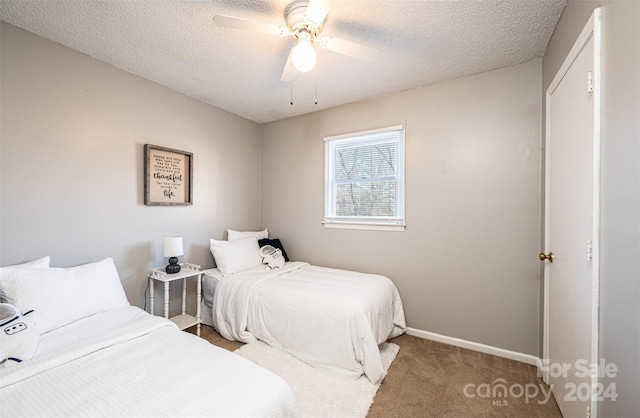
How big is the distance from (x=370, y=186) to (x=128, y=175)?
2.49 meters

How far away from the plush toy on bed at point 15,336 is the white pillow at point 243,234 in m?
1.93

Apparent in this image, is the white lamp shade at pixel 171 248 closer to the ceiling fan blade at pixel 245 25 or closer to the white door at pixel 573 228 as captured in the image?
the ceiling fan blade at pixel 245 25

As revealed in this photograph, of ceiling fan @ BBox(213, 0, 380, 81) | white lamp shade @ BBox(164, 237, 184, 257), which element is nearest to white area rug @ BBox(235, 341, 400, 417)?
white lamp shade @ BBox(164, 237, 184, 257)

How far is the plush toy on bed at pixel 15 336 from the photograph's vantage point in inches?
48.4

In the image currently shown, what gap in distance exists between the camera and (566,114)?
63.1 inches

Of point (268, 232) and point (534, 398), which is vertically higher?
point (268, 232)

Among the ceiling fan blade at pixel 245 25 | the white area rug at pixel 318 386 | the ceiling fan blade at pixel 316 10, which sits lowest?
the white area rug at pixel 318 386

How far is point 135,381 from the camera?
44.3 inches

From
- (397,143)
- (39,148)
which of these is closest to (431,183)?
(397,143)

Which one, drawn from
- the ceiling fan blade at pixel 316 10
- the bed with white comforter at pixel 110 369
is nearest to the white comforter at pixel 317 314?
the bed with white comforter at pixel 110 369

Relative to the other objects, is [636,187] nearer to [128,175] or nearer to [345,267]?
[345,267]

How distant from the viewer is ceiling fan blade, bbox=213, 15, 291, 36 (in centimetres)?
141

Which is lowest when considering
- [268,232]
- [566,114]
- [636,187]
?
[268,232]

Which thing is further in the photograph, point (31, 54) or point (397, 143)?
point (397, 143)
